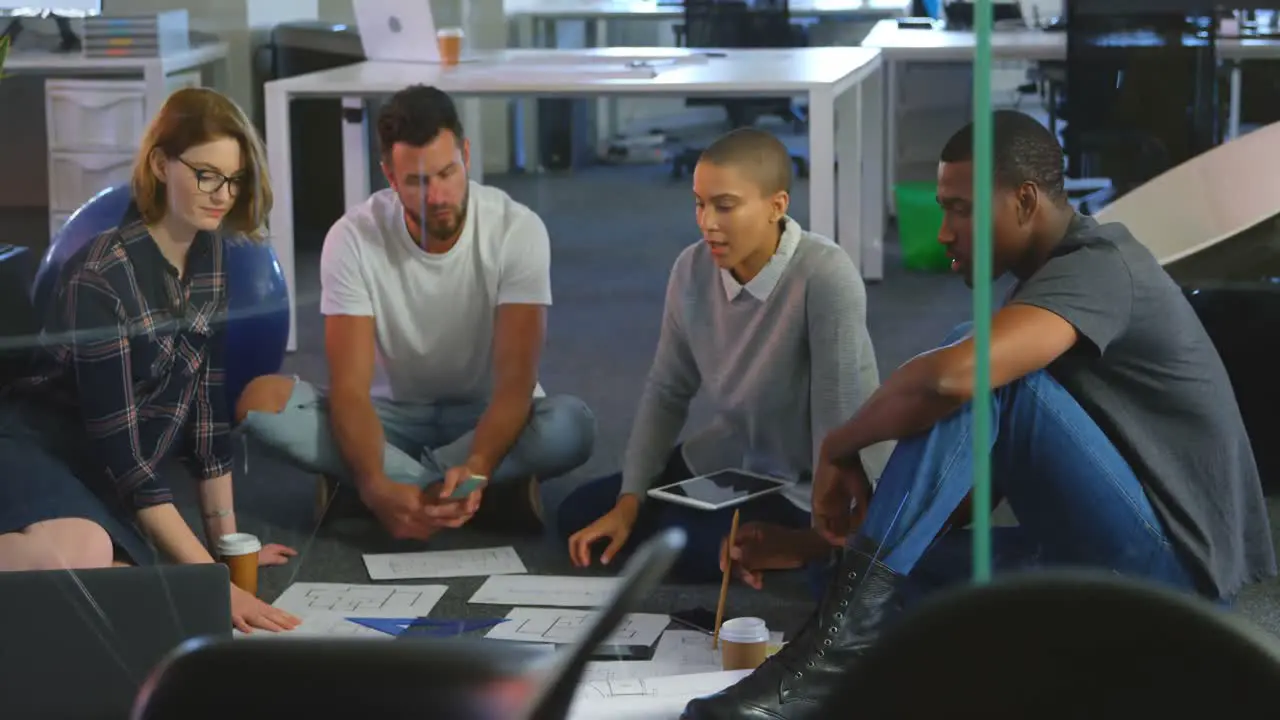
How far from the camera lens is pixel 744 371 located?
211 centimetres

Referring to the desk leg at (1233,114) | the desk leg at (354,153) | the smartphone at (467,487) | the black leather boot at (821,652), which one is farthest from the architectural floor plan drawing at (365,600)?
the desk leg at (1233,114)

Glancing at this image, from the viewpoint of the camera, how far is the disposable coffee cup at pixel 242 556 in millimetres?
2119

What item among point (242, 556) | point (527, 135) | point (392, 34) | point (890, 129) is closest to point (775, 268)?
point (890, 129)

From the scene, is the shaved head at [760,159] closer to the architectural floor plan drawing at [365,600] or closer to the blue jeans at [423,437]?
the blue jeans at [423,437]

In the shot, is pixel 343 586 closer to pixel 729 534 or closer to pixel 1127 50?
pixel 729 534

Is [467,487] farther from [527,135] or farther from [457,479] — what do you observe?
[527,135]

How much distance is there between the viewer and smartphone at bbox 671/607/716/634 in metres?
2.14

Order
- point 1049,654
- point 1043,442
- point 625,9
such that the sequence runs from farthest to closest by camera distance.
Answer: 1. point 625,9
2. point 1043,442
3. point 1049,654

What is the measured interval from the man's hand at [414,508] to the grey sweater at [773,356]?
0.29 m

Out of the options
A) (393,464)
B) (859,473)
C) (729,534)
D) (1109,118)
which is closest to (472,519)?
(393,464)

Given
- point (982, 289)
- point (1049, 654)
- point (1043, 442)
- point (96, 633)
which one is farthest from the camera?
point (96, 633)

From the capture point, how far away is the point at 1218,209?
2.52 m

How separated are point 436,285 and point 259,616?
467 mm

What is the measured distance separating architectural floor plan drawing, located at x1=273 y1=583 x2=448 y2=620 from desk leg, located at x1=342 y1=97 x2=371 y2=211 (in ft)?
1.57
